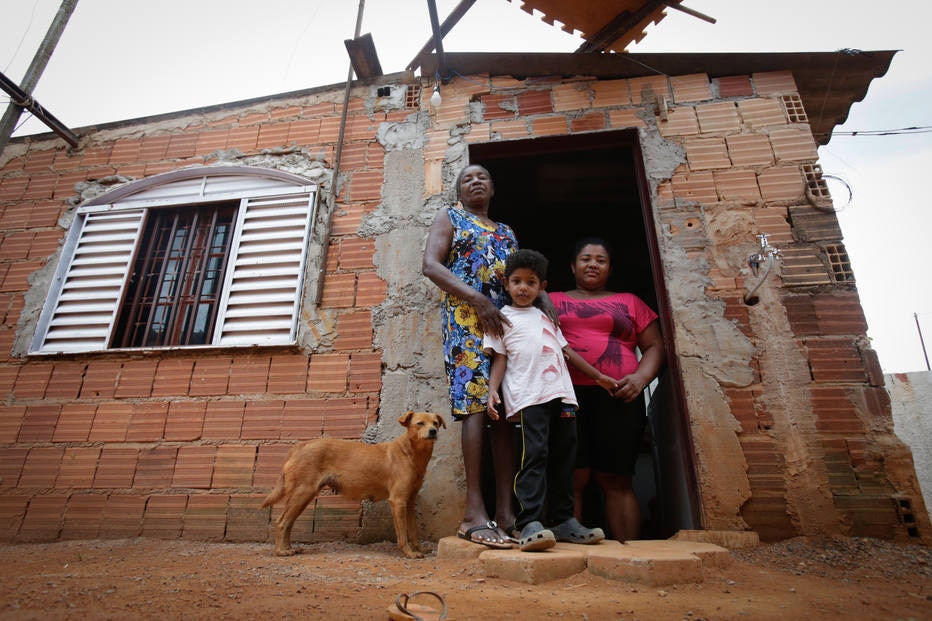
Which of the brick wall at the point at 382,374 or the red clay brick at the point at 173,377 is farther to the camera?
the red clay brick at the point at 173,377

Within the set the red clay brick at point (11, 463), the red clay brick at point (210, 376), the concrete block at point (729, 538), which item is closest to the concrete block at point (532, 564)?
the concrete block at point (729, 538)

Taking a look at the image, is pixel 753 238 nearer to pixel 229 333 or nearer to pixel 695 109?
pixel 695 109

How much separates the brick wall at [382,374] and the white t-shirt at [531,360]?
2.32 feet

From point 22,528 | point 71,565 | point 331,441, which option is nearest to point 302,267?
point 331,441

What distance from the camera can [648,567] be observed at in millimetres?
1729

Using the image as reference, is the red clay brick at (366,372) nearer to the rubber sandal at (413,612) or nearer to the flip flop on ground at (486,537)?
the flip flop on ground at (486,537)

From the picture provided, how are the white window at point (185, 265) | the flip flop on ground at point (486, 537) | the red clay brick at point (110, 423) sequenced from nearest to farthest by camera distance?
the flip flop on ground at point (486, 537)
the red clay brick at point (110, 423)
the white window at point (185, 265)

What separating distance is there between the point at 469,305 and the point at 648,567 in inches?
54.9

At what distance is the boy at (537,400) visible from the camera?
208cm

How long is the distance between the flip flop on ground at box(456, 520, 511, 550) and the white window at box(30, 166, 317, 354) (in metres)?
1.71

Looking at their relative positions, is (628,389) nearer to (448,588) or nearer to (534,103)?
(448,588)

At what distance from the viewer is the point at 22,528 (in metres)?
3.03

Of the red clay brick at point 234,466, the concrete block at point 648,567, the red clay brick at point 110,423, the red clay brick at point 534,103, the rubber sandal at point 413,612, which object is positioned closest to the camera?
the rubber sandal at point 413,612

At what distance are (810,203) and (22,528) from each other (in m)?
5.19
